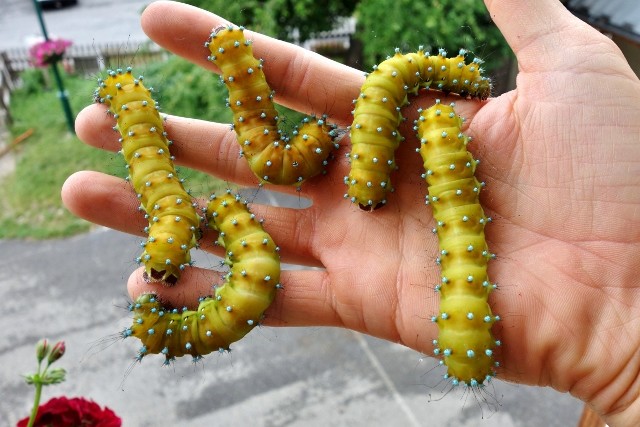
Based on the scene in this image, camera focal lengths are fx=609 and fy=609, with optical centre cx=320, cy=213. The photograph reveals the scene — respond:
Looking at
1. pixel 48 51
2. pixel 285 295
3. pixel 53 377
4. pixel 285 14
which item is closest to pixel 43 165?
pixel 48 51

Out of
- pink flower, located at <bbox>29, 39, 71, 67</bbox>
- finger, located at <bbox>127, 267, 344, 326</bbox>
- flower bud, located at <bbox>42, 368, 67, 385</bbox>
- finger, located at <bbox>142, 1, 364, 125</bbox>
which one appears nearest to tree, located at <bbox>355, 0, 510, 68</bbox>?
finger, located at <bbox>142, 1, 364, 125</bbox>

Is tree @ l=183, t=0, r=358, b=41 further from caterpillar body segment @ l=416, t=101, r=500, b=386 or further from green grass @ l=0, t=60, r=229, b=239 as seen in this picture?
caterpillar body segment @ l=416, t=101, r=500, b=386

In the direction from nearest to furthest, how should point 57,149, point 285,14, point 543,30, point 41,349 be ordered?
point 41,349, point 543,30, point 285,14, point 57,149

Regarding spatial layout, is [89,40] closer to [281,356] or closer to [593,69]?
[281,356]

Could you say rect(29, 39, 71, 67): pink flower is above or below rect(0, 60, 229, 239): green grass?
above

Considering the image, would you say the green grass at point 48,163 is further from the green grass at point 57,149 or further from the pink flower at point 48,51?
the pink flower at point 48,51

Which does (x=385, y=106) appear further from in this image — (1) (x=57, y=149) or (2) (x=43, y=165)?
(1) (x=57, y=149)

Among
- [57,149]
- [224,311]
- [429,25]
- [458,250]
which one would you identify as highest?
[458,250]
